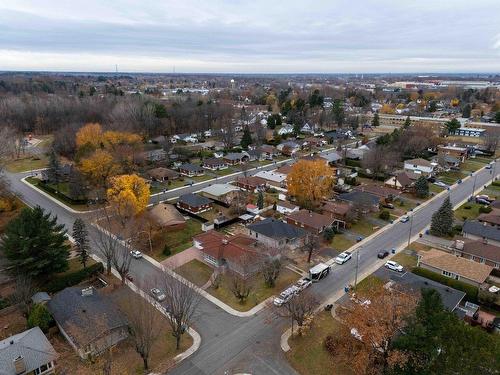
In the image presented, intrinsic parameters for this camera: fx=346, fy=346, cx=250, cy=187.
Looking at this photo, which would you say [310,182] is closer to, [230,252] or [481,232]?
[230,252]

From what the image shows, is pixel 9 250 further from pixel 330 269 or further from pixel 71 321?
pixel 330 269

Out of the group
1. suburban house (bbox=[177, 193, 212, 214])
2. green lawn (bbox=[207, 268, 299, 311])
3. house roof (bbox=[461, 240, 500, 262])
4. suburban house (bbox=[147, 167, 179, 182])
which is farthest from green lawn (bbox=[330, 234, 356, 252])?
suburban house (bbox=[147, 167, 179, 182])

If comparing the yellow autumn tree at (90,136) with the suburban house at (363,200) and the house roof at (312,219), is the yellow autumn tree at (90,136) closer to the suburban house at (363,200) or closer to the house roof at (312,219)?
the house roof at (312,219)

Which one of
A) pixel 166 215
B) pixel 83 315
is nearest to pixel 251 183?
pixel 166 215

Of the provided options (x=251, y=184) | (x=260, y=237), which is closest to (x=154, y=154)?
(x=251, y=184)

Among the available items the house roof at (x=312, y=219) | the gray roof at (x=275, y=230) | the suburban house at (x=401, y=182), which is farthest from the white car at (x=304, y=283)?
the suburban house at (x=401, y=182)

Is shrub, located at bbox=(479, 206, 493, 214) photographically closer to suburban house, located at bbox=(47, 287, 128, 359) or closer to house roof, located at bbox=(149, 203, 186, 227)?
house roof, located at bbox=(149, 203, 186, 227)
